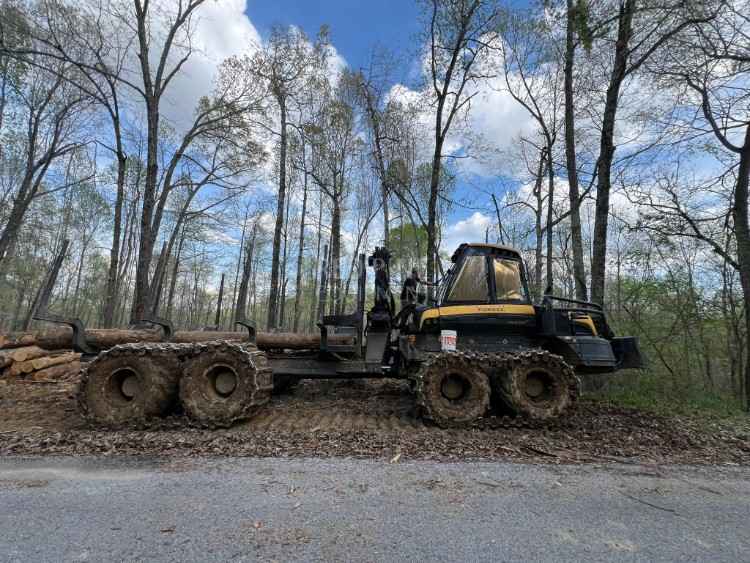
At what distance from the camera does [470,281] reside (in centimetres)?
597

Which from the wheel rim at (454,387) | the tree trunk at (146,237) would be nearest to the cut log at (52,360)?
the tree trunk at (146,237)

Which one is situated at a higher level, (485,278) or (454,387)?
(485,278)

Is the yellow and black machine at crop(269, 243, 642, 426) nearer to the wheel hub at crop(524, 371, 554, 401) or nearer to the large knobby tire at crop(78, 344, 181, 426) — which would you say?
the wheel hub at crop(524, 371, 554, 401)

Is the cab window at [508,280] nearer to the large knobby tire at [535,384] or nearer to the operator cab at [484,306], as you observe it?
the operator cab at [484,306]

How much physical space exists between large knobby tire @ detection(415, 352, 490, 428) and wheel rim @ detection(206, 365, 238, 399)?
263cm

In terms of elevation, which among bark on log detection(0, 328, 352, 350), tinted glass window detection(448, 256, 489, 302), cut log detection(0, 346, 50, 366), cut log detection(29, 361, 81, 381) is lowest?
cut log detection(29, 361, 81, 381)

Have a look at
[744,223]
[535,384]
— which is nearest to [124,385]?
[535,384]

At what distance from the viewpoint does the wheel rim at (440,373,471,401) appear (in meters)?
5.40

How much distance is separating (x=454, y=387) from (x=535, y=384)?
1.17 m

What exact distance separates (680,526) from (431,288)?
5091mm

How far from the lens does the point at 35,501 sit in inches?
115

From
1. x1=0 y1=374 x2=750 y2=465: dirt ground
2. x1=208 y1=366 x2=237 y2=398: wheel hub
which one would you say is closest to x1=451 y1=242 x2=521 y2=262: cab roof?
x1=0 y1=374 x2=750 y2=465: dirt ground

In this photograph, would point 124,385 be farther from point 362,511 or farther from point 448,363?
point 448,363

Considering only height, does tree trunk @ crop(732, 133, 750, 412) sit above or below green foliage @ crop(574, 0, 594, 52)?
below
